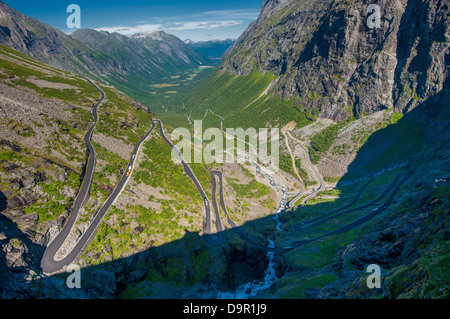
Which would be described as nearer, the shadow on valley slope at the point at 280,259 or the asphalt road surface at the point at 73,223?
the shadow on valley slope at the point at 280,259

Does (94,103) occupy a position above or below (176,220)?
above

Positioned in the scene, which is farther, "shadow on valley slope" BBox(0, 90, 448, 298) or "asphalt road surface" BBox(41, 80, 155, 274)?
"asphalt road surface" BBox(41, 80, 155, 274)

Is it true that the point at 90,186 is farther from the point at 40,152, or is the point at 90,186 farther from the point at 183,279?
the point at 183,279

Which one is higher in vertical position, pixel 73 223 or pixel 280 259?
pixel 73 223

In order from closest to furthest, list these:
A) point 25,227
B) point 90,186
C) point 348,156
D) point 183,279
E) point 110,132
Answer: point 25,227
point 183,279
point 90,186
point 110,132
point 348,156

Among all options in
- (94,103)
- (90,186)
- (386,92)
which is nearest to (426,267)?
(90,186)

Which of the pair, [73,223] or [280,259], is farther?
[280,259]
